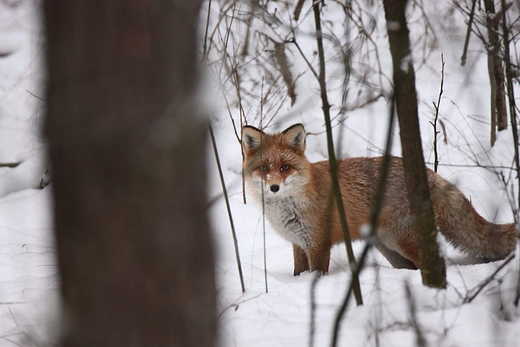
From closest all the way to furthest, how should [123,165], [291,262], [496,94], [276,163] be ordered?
[123,165], [276,163], [291,262], [496,94]

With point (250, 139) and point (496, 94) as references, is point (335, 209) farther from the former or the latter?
point (496, 94)

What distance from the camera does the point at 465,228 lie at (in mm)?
5133

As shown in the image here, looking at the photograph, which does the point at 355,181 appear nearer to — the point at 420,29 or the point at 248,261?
the point at 248,261

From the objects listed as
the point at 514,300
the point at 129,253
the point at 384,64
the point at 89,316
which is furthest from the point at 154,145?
the point at 384,64

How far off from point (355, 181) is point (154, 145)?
440cm

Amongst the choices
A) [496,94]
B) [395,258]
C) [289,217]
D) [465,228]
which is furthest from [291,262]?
[496,94]

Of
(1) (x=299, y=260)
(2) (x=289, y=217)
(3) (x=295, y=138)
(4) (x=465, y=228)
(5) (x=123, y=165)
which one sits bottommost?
(1) (x=299, y=260)

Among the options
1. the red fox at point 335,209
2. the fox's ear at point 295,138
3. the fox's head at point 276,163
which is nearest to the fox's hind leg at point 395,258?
the red fox at point 335,209

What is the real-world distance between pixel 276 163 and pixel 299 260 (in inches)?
41.7

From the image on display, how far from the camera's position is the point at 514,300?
2.74 m

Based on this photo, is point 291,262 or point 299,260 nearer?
point 299,260

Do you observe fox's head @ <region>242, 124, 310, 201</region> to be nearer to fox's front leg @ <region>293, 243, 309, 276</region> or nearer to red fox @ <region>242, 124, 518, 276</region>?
red fox @ <region>242, 124, 518, 276</region>

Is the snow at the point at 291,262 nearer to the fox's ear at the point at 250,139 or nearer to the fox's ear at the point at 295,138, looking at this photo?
the fox's ear at the point at 295,138

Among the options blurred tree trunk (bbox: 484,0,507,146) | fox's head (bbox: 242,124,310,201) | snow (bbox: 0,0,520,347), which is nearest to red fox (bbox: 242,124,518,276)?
fox's head (bbox: 242,124,310,201)
